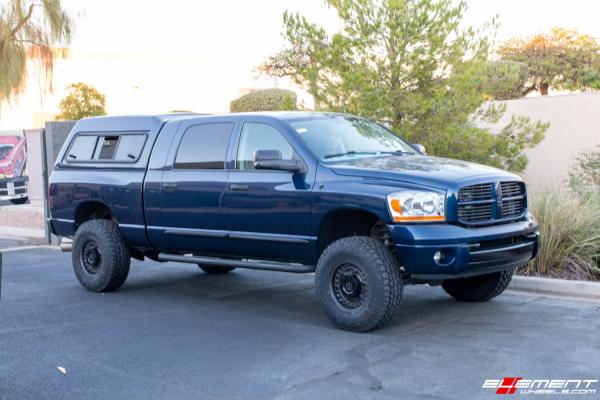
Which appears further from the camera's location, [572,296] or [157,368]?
[572,296]

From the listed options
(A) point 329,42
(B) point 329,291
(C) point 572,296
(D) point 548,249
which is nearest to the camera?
(B) point 329,291

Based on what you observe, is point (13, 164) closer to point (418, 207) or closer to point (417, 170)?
point (417, 170)

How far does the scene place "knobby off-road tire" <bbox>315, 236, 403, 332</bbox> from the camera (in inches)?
264

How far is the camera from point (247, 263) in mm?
7871

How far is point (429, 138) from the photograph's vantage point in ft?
39.7

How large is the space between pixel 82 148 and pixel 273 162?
3237mm

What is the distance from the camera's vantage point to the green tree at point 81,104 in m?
32.5

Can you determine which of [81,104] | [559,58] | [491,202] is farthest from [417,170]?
[559,58]

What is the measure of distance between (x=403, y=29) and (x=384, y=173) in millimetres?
5576

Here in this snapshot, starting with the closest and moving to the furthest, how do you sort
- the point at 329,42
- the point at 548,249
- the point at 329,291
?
the point at 329,291
the point at 548,249
the point at 329,42

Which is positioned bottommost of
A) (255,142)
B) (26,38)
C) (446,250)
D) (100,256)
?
(100,256)

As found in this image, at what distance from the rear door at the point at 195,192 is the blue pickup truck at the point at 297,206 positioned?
0.05ft

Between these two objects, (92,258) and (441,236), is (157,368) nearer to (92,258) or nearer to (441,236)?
(441,236)

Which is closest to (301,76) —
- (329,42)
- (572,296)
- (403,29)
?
(329,42)
